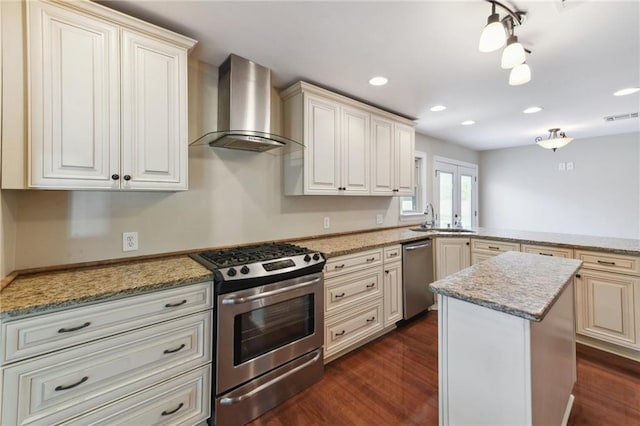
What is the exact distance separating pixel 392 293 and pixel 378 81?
80.0 inches

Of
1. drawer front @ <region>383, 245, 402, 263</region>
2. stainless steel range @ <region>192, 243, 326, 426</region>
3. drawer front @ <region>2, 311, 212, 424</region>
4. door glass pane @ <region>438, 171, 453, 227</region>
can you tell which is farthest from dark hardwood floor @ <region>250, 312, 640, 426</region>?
→ door glass pane @ <region>438, 171, 453, 227</region>

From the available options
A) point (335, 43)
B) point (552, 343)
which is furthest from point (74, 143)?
point (552, 343)

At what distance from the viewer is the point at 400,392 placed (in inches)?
73.9

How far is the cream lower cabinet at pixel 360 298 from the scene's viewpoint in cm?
217

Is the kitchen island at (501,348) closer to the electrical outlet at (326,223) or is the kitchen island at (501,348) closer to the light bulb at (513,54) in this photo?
the light bulb at (513,54)

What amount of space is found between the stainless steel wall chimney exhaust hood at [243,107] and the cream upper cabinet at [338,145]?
1.23ft

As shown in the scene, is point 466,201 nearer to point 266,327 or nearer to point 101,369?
point 266,327

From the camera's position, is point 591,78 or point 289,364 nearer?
point 289,364

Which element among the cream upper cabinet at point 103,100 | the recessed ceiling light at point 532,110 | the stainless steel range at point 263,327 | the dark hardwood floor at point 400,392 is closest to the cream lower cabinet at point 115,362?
the stainless steel range at point 263,327

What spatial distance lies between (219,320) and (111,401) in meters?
0.56

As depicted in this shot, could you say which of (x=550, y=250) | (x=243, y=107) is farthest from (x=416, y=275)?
(x=243, y=107)

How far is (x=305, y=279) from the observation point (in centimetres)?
189

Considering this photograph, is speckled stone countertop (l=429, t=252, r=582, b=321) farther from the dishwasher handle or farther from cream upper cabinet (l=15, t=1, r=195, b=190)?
cream upper cabinet (l=15, t=1, r=195, b=190)

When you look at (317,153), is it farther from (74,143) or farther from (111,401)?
(111,401)
